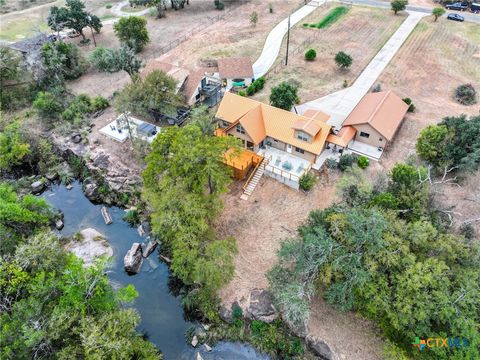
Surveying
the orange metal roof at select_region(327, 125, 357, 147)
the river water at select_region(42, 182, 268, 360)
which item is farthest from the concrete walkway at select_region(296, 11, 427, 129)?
the river water at select_region(42, 182, 268, 360)

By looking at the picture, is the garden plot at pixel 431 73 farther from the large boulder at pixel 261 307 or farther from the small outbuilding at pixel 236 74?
the large boulder at pixel 261 307

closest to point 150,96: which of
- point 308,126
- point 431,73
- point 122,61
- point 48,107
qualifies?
point 122,61

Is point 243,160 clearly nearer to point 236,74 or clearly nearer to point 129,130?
point 129,130

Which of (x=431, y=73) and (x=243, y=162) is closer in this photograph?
(x=243, y=162)

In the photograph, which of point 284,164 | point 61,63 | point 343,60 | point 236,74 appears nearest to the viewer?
point 284,164

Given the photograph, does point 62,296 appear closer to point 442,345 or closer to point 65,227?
point 65,227

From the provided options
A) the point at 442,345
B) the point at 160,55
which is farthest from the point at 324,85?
the point at 442,345
